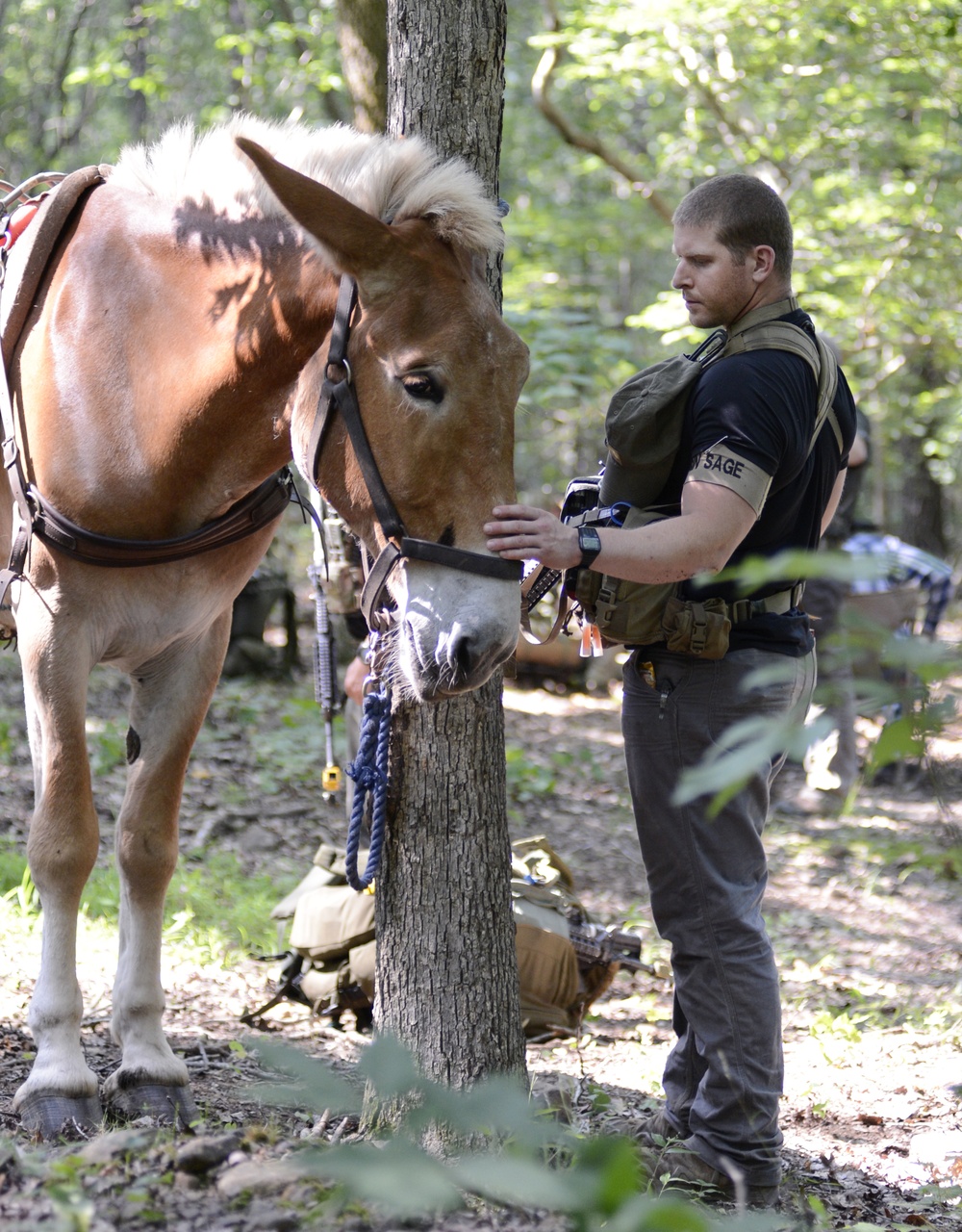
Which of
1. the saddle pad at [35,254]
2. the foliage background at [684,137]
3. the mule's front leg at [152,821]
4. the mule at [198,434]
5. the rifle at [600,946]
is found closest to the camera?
the mule at [198,434]

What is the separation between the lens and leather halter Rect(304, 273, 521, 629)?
2.35 m

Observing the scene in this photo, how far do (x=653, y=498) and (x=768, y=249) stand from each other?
636 millimetres

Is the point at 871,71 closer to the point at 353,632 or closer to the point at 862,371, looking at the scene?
the point at 862,371

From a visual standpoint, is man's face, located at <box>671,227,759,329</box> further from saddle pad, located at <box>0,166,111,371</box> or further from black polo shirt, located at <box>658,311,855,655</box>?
saddle pad, located at <box>0,166,111,371</box>

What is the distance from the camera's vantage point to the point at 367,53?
19.3 feet

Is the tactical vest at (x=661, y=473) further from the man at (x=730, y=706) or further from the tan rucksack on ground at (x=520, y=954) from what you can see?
the tan rucksack on ground at (x=520, y=954)

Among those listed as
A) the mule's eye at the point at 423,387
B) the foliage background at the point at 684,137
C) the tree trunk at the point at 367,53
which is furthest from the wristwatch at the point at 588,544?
the tree trunk at the point at 367,53

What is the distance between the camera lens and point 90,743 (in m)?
6.75

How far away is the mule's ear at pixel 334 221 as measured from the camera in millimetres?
2295

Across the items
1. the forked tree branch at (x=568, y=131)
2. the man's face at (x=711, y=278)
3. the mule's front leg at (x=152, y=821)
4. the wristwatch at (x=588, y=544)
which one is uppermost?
the forked tree branch at (x=568, y=131)

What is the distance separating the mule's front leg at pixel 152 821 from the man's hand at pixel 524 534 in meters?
1.38

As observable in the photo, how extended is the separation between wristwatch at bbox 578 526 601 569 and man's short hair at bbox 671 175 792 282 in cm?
79

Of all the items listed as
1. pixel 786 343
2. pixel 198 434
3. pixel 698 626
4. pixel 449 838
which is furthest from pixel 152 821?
pixel 786 343

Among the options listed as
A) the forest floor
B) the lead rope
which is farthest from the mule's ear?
the forest floor
